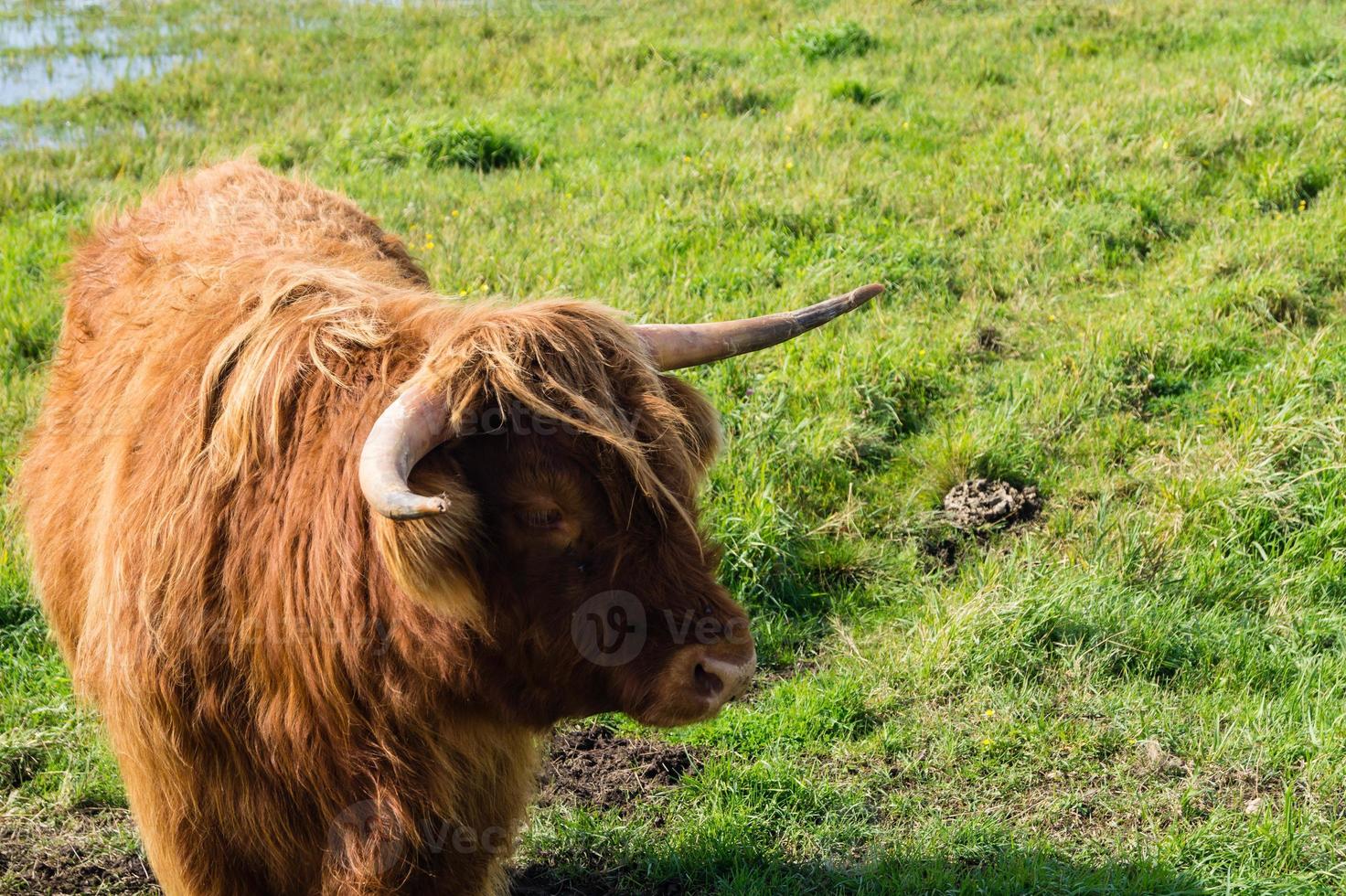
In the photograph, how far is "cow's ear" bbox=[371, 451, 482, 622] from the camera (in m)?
2.29

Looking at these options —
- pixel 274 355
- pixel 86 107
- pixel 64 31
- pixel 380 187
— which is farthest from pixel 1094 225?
pixel 64 31

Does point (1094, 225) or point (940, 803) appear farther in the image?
point (1094, 225)

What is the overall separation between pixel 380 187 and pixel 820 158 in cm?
282

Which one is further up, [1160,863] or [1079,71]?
[1079,71]

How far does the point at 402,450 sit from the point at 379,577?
39 centimetres

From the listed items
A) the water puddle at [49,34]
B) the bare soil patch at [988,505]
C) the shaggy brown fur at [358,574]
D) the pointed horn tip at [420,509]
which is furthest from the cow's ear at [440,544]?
the water puddle at [49,34]

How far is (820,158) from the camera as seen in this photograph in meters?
7.75

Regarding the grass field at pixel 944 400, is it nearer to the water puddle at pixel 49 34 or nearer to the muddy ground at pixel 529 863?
the muddy ground at pixel 529 863

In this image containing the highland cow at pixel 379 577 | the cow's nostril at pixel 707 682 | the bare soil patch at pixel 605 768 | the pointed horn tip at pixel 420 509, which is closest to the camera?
the pointed horn tip at pixel 420 509

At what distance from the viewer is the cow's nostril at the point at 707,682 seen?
2.57 metres

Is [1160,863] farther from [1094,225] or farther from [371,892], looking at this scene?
[1094,225]

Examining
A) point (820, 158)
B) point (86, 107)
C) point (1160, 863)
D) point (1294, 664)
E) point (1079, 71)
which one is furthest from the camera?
point (86, 107)

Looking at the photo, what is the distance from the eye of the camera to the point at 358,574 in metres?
2.47

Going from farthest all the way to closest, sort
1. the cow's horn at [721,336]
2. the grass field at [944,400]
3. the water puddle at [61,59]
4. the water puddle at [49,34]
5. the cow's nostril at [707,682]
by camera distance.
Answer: the water puddle at [49,34], the water puddle at [61,59], the grass field at [944,400], the cow's horn at [721,336], the cow's nostril at [707,682]
